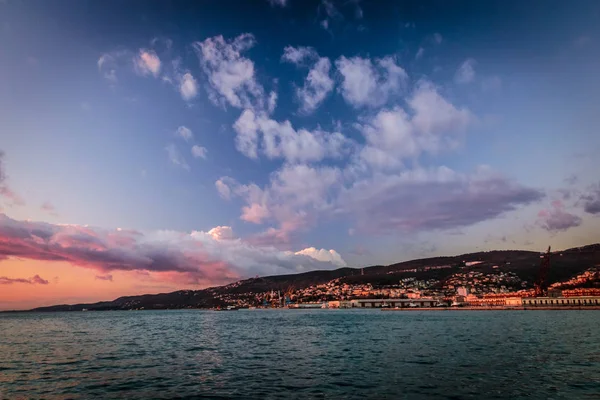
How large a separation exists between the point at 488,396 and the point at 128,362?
3738 cm

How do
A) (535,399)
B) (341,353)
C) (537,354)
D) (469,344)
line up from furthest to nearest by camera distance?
(469,344) → (341,353) → (537,354) → (535,399)

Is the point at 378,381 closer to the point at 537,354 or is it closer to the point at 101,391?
the point at 101,391

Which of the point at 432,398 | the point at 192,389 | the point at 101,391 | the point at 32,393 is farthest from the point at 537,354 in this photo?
the point at 32,393

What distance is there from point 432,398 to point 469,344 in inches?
1365

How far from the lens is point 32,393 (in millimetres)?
28156

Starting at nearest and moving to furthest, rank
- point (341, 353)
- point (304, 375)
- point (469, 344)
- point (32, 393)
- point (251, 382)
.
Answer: point (32, 393)
point (251, 382)
point (304, 375)
point (341, 353)
point (469, 344)

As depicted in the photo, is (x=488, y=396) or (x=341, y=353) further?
(x=341, y=353)

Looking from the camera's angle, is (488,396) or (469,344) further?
(469,344)

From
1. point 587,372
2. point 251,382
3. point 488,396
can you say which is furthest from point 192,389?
point 587,372

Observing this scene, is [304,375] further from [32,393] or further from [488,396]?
[32,393]

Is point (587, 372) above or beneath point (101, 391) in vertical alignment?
beneath

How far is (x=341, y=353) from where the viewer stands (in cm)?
4822

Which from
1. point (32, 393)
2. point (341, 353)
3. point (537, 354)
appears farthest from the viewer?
point (341, 353)

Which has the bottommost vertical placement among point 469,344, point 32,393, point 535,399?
point 469,344
